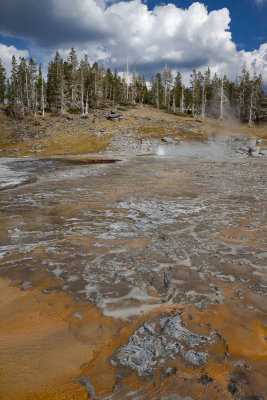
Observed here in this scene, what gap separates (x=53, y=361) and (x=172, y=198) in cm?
667

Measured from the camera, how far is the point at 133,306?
9.48ft

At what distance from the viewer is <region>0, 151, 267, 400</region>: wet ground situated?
6.33 feet

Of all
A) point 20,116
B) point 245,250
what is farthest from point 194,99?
point 245,250

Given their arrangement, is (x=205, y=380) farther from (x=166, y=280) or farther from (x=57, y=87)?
(x=57, y=87)

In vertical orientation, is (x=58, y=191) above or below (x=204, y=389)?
above

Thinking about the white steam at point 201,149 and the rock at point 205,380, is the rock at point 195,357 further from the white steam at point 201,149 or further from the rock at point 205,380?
the white steam at point 201,149

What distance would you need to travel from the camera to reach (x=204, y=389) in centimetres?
184

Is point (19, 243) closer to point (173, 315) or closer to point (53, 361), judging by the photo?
point (53, 361)

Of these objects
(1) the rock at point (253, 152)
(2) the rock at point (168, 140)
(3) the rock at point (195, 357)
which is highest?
(2) the rock at point (168, 140)

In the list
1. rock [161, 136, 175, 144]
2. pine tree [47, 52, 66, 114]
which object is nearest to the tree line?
pine tree [47, 52, 66, 114]

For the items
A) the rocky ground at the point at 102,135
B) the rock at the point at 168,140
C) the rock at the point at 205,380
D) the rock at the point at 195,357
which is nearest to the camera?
the rock at the point at 205,380

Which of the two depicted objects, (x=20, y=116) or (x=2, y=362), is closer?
(x=2, y=362)

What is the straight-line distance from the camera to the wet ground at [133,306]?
1929 millimetres

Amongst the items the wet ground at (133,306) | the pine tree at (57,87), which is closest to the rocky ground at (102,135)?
the pine tree at (57,87)
